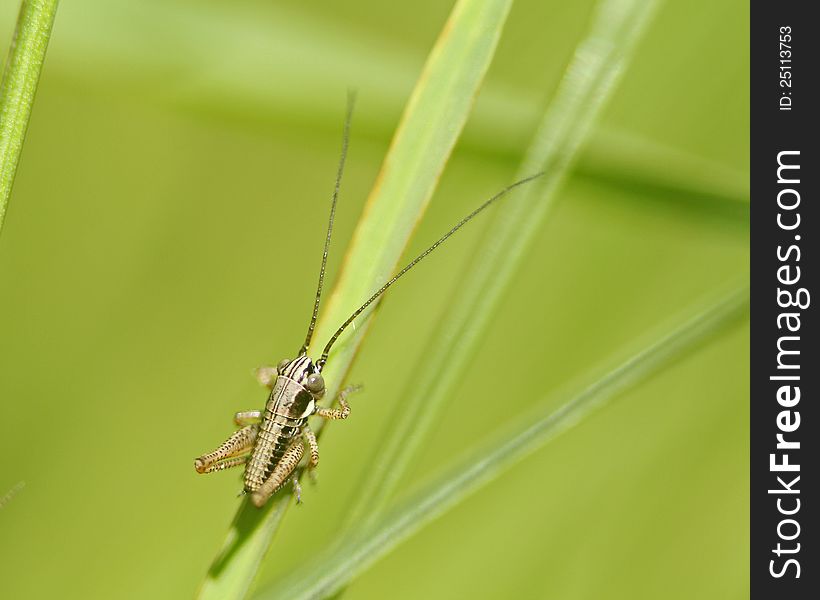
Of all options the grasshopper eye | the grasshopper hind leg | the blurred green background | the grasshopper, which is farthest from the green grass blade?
the grasshopper hind leg

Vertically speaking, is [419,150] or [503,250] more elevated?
[419,150]

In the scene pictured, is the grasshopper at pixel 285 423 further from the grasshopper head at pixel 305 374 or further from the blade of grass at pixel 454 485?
the blade of grass at pixel 454 485

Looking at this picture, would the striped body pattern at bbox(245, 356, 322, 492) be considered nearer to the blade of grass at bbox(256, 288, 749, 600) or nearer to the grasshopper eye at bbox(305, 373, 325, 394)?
the grasshopper eye at bbox(305, 373, 325, 394)

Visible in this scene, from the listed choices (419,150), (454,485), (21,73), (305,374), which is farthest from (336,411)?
(21,73)
